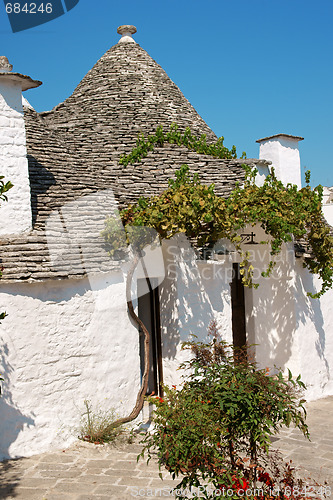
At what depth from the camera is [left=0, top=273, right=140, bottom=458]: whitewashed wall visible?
6559 millimetres

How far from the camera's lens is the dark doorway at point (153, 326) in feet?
28.6

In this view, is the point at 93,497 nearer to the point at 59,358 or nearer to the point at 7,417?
the point at 7,417

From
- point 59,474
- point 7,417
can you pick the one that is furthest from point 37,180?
point 59,474

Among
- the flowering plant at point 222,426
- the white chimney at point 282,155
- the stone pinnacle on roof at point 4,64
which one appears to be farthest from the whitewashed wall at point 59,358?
the stone pinnacle on roof at point 4,64

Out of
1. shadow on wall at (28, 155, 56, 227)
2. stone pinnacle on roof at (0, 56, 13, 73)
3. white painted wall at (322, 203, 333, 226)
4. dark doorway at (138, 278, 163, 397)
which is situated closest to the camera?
shadow on wall at (28, 155, 56, 227)

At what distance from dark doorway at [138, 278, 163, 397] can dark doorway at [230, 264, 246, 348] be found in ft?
6.14

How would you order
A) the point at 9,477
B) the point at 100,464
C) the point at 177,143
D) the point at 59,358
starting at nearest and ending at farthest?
the point at 9,477 < the point at 100,464 < the point at 59,358 < the point at 177,143

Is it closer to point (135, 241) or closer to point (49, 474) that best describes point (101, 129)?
point (135, 241)

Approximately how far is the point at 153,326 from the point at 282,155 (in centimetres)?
512

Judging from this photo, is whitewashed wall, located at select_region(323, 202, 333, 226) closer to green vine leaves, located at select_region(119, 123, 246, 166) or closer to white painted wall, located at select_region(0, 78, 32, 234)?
green vine leaves, located at select_region(119, 123, 246, 166)

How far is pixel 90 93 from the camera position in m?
12.8

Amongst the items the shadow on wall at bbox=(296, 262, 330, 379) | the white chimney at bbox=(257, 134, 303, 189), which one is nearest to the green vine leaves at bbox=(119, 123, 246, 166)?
the white chimney at bbox=(257, 134, 303, 189)

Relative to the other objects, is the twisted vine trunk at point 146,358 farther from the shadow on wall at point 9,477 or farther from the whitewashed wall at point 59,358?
the shadow on wall at point 9,477

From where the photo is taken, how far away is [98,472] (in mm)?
6074
